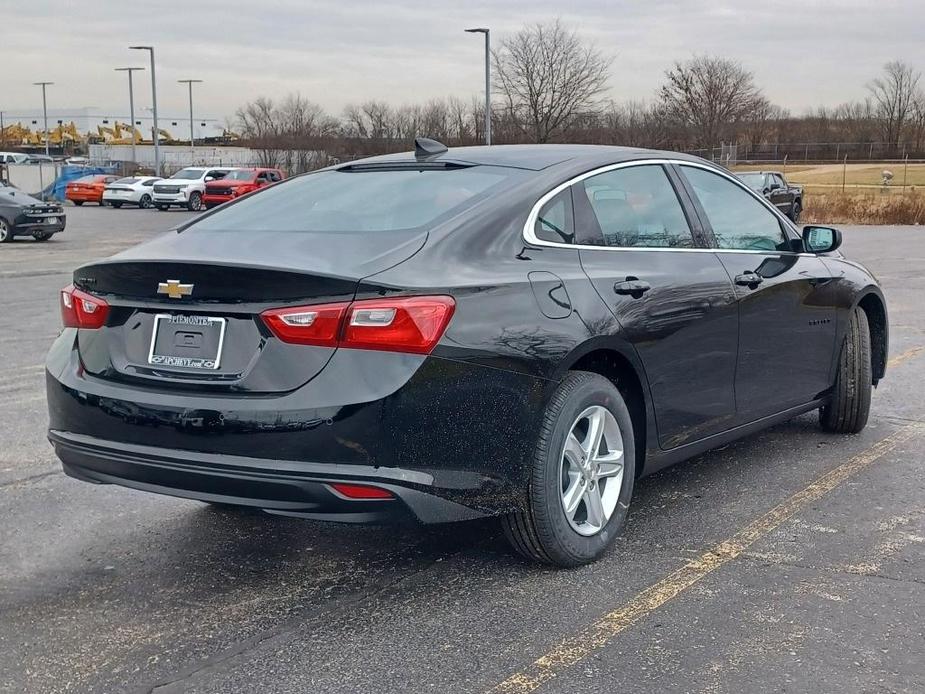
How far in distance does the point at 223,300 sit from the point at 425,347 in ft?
2.27

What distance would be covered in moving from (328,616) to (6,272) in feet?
49.0

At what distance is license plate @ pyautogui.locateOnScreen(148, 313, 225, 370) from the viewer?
3.59 m

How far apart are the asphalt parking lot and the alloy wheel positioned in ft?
0.64

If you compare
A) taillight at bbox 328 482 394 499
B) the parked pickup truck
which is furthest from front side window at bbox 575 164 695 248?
the parked pickup truck

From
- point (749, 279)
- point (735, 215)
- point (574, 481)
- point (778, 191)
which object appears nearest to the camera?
point (574, 481)

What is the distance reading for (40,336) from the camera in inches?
400

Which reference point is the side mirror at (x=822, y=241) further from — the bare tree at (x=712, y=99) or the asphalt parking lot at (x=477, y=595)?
the bare tree at (x=712, y=99)

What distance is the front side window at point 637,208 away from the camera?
14.7 feet

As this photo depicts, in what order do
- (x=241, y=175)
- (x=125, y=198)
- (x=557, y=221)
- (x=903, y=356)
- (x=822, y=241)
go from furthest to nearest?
1. (x=125, y=198)
2. (x=241, y=175)
3. (x=903, y=356)
4. (x=822, y=241)
5. (x=557, y=221)

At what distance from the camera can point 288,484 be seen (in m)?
3.47

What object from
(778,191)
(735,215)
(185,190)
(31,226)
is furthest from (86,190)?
(735,215)

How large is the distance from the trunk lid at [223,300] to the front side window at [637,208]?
3.20ft

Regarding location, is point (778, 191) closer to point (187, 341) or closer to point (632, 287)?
point (632, 287)

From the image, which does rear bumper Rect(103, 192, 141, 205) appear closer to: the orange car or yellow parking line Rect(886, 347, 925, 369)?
the orange car
